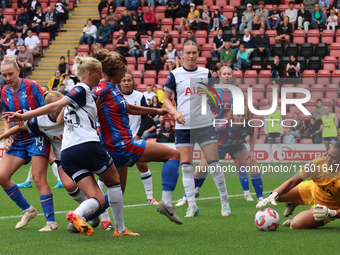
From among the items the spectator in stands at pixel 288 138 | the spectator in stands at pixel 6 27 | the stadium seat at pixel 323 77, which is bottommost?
the spectator in stands at pixel 288 138

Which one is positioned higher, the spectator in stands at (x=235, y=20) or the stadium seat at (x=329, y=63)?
the spectator in stands at (x=235, y=20)

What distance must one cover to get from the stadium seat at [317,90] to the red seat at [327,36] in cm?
297

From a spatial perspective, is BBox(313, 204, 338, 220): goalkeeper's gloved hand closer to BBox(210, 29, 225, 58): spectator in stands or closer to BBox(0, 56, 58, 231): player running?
BBox(0, 56, 58, 231): player running

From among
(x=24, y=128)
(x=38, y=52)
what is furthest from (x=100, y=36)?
(x=24, y=128)

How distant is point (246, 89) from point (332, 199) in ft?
38.2

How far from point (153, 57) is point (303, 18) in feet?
20.8

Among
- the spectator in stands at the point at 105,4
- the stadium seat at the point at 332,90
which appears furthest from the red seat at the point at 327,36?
the spectator in stands at the point at 105,4

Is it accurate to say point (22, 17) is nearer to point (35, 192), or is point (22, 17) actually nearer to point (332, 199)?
point (35, 192)

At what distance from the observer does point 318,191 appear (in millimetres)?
5379

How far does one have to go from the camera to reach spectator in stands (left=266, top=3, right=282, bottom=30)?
19.4 meters

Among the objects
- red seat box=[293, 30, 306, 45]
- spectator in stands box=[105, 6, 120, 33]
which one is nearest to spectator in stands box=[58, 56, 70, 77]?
→ spectator in stands box=[105, 6, 120, 33]

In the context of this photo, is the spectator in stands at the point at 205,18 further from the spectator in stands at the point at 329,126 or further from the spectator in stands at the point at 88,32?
the spectator in stands at the point at 329,126

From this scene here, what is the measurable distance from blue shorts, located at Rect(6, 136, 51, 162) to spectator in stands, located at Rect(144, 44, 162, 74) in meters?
13.8

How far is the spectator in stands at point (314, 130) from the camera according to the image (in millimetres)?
15315
